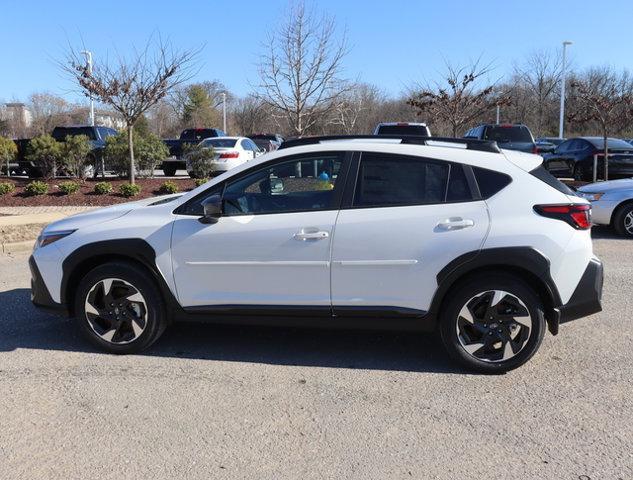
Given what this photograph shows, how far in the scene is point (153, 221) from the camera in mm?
4395

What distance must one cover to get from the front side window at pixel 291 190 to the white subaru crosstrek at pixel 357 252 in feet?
0.03

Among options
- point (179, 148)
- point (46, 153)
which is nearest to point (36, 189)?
point (46, 153)

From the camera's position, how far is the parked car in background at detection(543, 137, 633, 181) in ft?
54.5

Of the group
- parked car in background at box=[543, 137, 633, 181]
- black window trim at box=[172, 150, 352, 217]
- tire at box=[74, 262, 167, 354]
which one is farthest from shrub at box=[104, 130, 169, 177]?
black window trim at box=[172, 150, 352, 217]

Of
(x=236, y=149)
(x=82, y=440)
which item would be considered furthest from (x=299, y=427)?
(x=236, y=149)

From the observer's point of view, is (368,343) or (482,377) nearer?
(482,377)

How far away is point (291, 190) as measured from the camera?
4531 mm

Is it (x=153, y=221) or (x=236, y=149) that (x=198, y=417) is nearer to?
(x=153, y=221)

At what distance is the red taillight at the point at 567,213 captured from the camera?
4043 millimetres

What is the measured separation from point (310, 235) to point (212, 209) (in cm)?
72

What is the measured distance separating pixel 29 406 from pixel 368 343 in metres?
2.51

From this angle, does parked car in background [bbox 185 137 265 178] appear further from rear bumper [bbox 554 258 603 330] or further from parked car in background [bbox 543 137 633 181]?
rear bumper [bbox 554 258 603 330]

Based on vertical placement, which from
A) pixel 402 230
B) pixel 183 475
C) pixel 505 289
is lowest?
pixel 183 475

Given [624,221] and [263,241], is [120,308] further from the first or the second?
[624,221]
